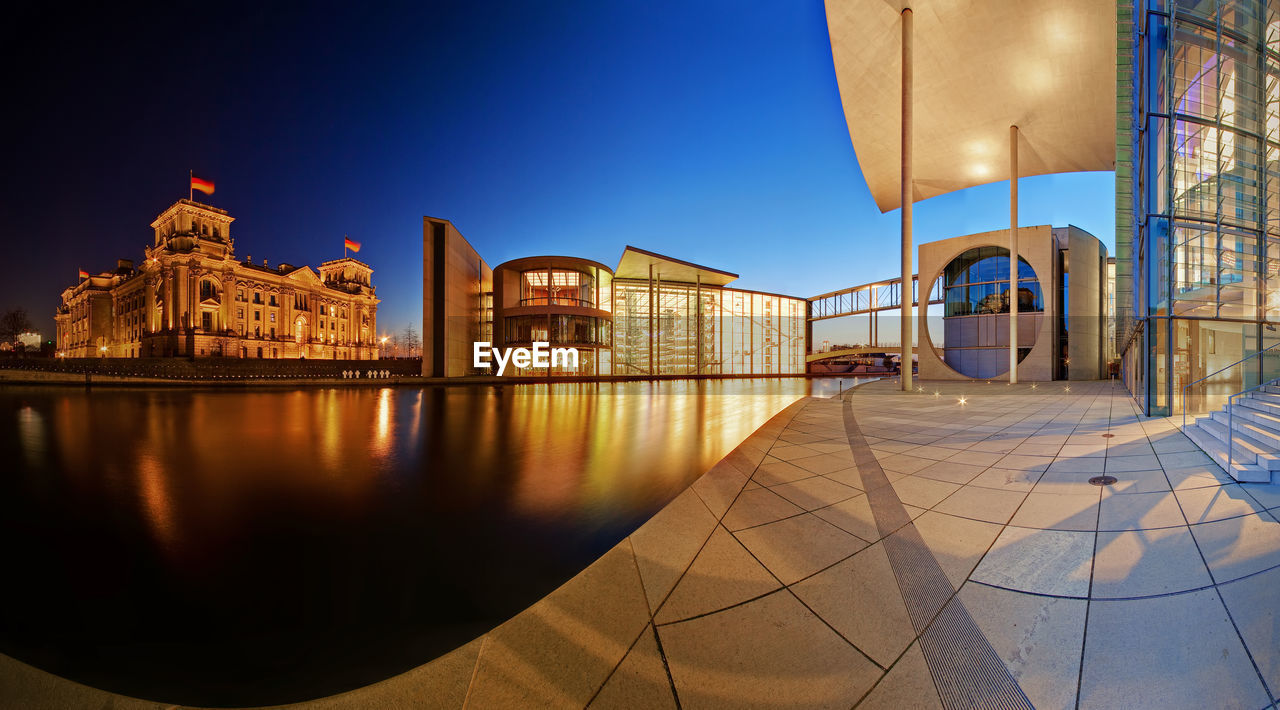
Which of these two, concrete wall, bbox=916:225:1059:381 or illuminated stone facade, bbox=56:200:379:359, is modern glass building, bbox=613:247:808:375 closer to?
concrete wall, bbox=916:225:1059:381

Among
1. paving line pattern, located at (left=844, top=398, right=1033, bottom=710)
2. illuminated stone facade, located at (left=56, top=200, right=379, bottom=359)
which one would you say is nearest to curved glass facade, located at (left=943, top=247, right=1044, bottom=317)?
paving line pattern, located at (left=844, top=398, right=1033, bottom=710)

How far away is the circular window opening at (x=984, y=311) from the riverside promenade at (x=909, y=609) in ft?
88.1

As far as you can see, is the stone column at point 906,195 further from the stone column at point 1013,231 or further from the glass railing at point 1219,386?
the stone column at point 1013,231

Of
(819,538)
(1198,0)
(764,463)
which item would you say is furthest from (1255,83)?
(819,538)

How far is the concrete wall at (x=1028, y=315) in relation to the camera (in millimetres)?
23719

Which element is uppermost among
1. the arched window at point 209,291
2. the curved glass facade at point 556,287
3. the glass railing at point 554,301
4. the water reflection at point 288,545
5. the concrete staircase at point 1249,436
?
the arched window at point 209,291

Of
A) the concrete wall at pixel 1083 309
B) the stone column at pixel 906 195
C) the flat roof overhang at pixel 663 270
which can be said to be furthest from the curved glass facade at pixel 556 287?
the concrete wall at pixel 1083 309

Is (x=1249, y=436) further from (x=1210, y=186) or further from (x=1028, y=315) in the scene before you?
(x=1028, y=315)

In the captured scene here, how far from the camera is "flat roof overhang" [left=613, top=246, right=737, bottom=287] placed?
2978 cm

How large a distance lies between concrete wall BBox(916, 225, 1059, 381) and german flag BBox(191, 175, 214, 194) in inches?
3057

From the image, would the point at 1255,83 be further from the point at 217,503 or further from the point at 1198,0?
the point at 217,503

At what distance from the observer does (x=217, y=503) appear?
15.0 ft

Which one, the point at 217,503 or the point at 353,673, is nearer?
the point at 353,673

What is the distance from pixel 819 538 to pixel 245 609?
402cm
